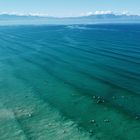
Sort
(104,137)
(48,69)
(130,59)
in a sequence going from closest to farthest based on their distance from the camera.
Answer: (104,137)
(48,69)
(130,59)

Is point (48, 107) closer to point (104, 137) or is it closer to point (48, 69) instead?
point (104, 137)

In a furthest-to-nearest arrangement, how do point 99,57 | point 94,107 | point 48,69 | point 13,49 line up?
1. point 13,49
2. point 99,57
3. point 48,69
4. point 94,107

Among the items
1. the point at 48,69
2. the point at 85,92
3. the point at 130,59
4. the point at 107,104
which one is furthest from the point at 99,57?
the point at 107,104

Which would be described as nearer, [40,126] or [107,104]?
[40,126]


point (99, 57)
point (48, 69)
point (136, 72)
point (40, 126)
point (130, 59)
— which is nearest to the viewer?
point (40, 126)

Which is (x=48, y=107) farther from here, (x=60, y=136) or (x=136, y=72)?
(x=136, y=72)

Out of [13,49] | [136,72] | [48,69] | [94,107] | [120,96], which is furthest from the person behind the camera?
[13,49]

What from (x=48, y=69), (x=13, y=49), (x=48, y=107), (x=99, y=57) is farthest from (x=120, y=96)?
(x=13, y=49)
